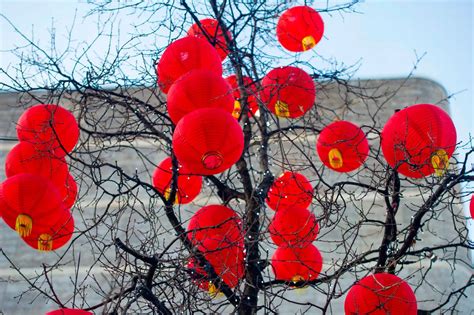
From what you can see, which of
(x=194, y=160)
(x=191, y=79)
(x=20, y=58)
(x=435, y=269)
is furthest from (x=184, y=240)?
(x=435, y=269)

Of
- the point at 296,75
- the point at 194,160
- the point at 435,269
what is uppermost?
the point at 435,269

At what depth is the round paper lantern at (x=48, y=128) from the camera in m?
4.13

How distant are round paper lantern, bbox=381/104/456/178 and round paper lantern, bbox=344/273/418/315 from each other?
0.57m

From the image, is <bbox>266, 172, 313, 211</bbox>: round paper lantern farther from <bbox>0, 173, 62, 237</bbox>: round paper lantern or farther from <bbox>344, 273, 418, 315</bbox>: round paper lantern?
<bbox>0, 173, 62, 237</bbox>: round paper lantern

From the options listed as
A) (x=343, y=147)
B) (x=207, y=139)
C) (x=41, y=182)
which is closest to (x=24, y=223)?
(x=41, y=182)

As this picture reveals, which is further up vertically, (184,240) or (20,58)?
(20,58)

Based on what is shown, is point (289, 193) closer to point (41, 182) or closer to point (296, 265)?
point (296, 265)

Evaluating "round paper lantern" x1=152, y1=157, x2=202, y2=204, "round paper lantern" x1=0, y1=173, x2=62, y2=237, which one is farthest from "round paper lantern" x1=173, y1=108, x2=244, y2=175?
"round paper lantern" x1=152, y1=157, x2=202, y2=204

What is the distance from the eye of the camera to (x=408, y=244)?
3.92 metres

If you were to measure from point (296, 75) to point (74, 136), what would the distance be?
4.47 feet

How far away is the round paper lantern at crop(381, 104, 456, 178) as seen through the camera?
3588 millimetres

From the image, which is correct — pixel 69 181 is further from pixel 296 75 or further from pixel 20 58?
pixel 296 75

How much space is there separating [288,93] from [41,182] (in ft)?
4.93

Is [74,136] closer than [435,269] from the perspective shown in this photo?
Yes
